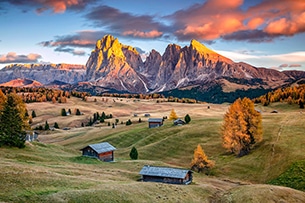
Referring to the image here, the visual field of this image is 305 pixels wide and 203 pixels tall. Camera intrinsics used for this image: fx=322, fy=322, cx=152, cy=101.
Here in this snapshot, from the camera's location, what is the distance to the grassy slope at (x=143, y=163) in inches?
1620

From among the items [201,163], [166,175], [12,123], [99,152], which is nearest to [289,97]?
[201,163]

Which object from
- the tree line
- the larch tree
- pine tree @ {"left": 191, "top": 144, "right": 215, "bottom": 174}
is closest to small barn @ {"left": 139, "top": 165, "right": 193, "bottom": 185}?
pine tree @ {"left": 191, "top": 144, "right": 215, "bottom": 174}

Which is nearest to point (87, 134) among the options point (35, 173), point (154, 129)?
point (154, 129)

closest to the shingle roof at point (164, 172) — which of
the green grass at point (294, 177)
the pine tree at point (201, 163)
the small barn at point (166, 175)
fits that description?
the small barn at point (166, 175)

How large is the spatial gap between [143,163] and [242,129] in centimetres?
2974

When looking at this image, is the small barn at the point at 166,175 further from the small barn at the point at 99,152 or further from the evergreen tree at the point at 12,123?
the evergreen tree at the point at 12,123

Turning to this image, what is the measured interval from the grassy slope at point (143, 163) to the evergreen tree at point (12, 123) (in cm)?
370

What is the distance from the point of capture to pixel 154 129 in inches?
4963

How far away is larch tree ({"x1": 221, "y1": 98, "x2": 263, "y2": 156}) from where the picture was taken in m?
87.4

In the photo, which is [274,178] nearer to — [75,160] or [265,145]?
[265,145]

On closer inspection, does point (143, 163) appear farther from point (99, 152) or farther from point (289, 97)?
point (289, 97)

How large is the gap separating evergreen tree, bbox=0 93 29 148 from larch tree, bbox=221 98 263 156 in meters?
52.7

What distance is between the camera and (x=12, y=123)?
73.4 meters

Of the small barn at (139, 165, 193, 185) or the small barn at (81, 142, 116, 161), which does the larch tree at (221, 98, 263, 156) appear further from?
the small barn at (81, 142, 116, 161)
